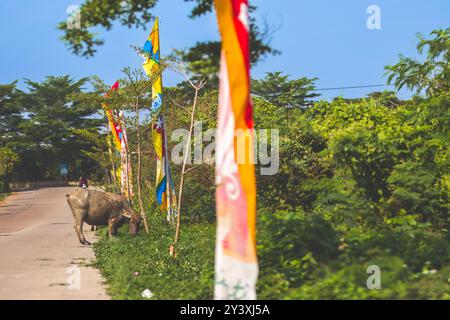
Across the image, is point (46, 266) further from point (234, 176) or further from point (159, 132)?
point (159, 132)

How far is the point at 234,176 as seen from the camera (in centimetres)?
720

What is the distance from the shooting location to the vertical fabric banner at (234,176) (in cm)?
714

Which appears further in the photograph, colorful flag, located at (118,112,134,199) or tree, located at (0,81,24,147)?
tree, located at (0,81,24,147)

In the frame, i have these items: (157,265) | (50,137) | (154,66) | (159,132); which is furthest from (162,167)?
(50,137)

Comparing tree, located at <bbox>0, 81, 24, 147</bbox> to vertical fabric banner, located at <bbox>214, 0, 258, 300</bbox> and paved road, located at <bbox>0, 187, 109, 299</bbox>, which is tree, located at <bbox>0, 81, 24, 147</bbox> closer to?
paved road, located at <bbox>0, 187, 109, 299</bbox>

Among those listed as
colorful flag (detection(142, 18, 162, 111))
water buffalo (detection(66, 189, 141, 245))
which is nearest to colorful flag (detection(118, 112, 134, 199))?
colorful flag (detection(142, 18, 162, 111))

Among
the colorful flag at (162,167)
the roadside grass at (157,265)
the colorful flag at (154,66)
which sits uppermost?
the colorful flag at (154,66)

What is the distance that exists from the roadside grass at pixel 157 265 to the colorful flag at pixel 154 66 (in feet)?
12.2

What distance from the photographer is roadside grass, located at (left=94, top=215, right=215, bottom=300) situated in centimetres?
1009

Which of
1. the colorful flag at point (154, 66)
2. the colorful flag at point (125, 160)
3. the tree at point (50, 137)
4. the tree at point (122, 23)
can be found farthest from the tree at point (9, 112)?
the tree at point (122, 23)

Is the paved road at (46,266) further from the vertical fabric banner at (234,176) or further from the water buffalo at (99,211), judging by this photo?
the vertical fabric banner at (234,176)

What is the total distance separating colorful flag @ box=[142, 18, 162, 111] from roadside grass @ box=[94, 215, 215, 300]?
12.2 ft
